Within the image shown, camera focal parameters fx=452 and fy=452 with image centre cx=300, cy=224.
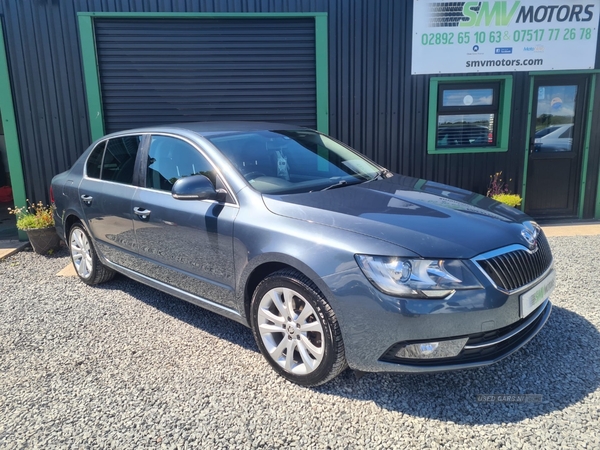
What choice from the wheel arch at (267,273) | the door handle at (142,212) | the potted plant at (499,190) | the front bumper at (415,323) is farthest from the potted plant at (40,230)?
the potted plant at (499,190)

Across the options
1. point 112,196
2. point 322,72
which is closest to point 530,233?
point 112,196

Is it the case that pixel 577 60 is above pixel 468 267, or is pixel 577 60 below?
above

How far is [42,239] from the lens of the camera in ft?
19.6

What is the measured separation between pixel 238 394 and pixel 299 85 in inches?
196

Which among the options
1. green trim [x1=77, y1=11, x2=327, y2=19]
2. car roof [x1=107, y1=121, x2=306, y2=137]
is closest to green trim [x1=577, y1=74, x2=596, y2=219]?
green trim [x1=77, y1=11, x2=327, y2=19]

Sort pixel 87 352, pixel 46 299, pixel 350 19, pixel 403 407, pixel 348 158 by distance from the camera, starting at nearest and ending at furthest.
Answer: pixel 403 407 → pixel 87 352 → pixel 348 158 → pixel 46 299 → pixel 350 19

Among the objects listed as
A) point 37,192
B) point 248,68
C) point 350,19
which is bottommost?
point 37,192

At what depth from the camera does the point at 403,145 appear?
6.87 meters

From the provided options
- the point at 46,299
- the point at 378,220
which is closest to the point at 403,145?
the point at 378,220

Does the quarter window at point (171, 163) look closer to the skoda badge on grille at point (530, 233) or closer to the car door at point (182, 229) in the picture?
the car door at point (182, 229)

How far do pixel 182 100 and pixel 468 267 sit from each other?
5.33 metres

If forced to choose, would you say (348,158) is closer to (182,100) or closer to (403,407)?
(403,407)

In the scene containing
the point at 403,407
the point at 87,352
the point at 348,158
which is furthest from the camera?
the point at 348,158

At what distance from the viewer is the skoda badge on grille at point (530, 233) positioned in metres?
2.79
